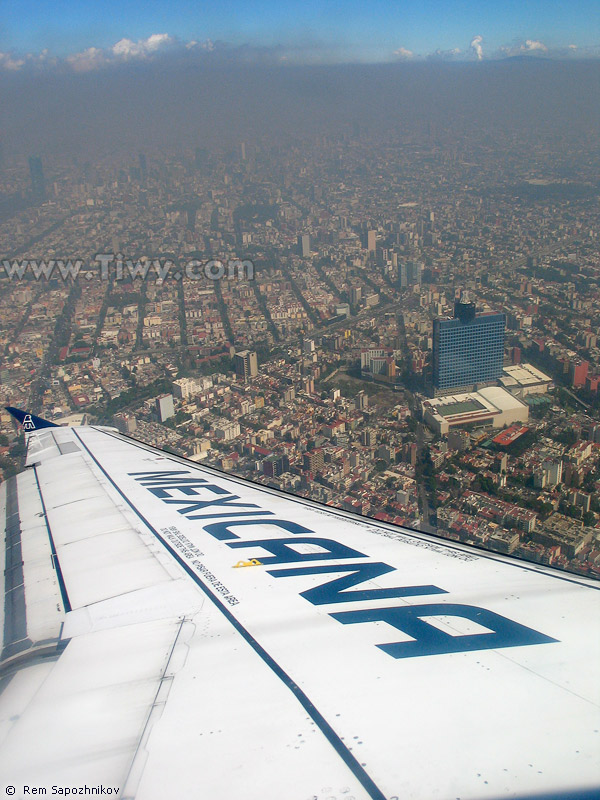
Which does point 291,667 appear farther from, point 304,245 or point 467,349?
→ point 304,245

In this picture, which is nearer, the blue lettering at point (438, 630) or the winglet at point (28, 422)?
the blue lettering at point (438, 630)

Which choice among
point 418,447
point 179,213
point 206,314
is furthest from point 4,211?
point 418,447

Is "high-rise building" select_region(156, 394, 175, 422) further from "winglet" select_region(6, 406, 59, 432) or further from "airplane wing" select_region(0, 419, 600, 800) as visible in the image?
"airplane wing" select_region(0, 419, 600, 800)

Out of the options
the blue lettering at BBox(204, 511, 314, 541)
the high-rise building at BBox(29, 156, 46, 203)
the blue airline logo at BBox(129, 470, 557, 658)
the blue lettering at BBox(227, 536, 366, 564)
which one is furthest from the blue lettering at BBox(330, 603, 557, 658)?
the high-rise building at BBox(29, 156, 46, 203)

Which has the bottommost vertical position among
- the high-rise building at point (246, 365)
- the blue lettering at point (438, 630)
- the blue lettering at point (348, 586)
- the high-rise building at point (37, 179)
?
the high-rise building at point (246, 365)

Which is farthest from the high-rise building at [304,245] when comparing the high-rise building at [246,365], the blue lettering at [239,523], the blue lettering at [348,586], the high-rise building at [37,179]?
the blue lettering at [348,586]

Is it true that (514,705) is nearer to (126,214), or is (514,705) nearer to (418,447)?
(418,447)

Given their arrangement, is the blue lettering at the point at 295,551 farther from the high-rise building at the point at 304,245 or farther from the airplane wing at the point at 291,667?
the high-rise building at the point at 304,245
